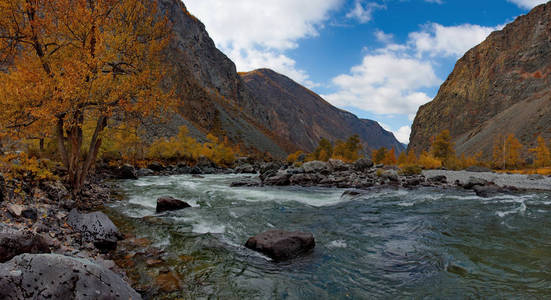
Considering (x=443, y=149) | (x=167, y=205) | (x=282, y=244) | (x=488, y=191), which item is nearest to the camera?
(x=282, y=244)

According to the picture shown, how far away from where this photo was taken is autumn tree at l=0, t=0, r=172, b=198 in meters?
9.31

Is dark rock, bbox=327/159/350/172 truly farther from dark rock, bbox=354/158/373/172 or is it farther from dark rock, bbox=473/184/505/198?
dark rock, bbox=473/184/505/198

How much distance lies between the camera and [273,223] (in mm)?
12094

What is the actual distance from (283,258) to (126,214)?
8.16 meters

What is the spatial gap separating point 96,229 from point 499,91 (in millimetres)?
142504

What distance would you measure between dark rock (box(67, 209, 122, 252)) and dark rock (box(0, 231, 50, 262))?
2.33 m

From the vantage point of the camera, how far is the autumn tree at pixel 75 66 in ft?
30.6

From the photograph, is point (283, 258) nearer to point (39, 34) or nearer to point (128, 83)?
point (128, 83)

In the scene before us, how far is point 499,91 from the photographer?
108812mm

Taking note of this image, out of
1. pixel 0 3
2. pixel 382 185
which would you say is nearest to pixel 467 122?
pixel 382 185

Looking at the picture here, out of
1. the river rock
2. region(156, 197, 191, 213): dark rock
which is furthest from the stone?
the river rock

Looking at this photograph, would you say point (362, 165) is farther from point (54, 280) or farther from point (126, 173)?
point (54, 280)

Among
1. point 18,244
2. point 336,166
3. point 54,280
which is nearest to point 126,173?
point 18,244

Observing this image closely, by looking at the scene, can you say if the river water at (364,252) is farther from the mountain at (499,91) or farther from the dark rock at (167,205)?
the mountain at (499,91)
